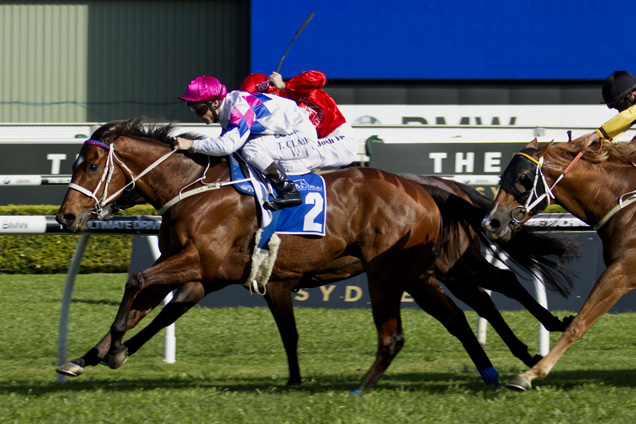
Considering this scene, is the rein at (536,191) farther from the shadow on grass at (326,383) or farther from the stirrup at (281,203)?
the stirrup at (281,203)

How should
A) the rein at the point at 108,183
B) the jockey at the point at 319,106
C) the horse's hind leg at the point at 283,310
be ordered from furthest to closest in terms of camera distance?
the jockey at the point at 319,106
the horse's hind leg at the point at 283,310
the rein at the point at 108,183

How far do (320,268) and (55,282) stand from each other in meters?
4.59

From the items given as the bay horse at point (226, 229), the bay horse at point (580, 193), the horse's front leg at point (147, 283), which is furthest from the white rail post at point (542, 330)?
the horse's front leg at point (147, 283)

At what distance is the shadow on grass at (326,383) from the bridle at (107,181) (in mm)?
943

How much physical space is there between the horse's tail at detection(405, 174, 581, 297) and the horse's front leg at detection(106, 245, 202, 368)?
5.15 ft

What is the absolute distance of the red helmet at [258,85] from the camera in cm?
562

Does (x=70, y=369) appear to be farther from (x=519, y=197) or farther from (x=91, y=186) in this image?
(x=519, y=197)

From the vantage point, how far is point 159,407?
406cm

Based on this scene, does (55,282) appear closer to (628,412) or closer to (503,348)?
(503,348)

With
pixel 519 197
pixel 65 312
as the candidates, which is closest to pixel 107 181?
pixel 65 312

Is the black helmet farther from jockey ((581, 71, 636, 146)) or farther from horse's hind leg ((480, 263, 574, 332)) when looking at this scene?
horse's hind leg ((480, 263, 574, 332))

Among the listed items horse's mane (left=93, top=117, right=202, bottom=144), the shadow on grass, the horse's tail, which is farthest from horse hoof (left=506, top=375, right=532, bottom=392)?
horse's mane (left=93, top=117, right=202, bottom=144)

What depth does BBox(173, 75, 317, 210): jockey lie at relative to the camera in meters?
4.70

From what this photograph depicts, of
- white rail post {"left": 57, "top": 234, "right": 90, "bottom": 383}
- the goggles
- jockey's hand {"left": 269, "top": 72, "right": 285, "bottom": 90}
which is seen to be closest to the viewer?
the goggles
